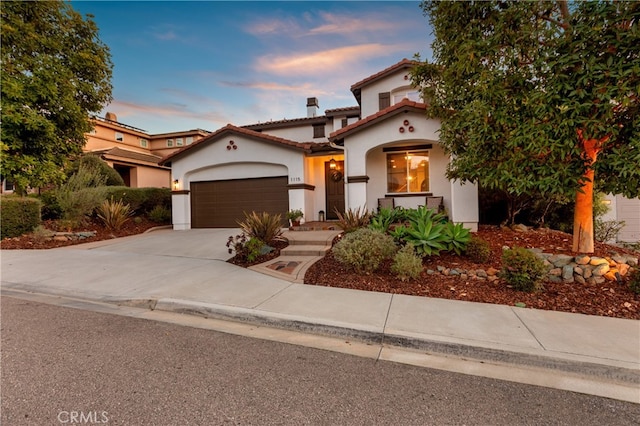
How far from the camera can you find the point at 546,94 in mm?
4387

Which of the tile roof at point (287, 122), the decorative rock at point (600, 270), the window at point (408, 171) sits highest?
the tile roof at point (287, 122)

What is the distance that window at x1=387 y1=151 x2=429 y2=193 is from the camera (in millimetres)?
10906

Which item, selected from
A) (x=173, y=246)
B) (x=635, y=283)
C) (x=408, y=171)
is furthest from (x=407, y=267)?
(x=173, y=246)

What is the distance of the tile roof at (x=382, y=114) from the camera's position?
29.1ft

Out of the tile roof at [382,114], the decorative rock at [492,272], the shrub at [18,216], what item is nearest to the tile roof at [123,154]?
the shrub at [18,216]

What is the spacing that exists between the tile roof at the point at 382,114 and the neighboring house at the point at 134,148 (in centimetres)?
1440

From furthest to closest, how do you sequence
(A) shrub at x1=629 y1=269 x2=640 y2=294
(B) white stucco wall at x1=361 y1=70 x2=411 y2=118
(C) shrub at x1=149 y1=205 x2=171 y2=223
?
(C) shrub at x1=149 y1=205 x2=171 y2=223
(B) white stucco wall at x1=361 y1=70 x2=411 y2=118
(A) shrub at x1=629 y1=269 x2=640 y2=294

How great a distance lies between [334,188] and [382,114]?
4.25 meters

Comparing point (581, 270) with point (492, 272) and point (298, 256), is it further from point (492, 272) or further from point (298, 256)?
point (298, 256)

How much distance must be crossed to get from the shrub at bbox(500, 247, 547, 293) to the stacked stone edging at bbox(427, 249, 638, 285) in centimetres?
50

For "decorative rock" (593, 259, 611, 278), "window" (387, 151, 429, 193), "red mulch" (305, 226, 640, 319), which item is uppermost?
"window" (387, 151, 429, 193)

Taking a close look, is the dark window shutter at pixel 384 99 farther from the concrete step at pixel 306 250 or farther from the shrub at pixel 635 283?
the shrub at pixel 635 283

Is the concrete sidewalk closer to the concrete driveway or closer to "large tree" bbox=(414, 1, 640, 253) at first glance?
the concrete driveway

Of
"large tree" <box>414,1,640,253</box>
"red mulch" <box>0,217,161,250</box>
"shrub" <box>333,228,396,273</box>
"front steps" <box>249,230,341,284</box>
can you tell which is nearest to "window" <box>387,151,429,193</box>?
"front steps" <box>249,230,341,284</box>
